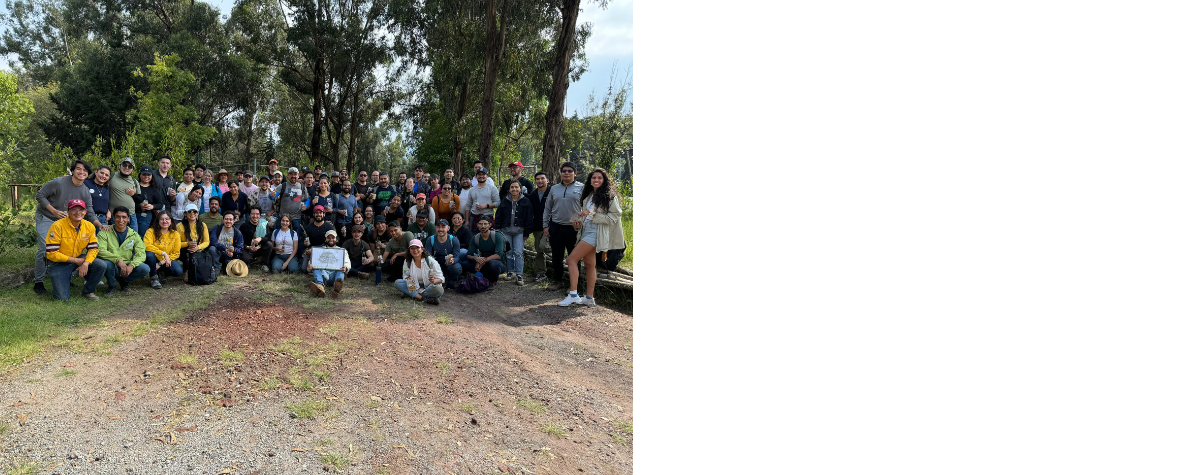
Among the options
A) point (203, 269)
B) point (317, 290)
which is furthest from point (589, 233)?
point (203, 269)

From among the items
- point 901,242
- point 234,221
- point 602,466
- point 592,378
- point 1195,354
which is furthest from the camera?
point 234,221

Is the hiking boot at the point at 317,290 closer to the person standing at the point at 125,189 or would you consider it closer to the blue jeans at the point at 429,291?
the blue jeans at the point at 429,291

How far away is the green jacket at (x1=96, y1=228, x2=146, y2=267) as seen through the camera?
444 centimetres

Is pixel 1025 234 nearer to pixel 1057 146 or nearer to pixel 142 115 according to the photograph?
pixel 1057 146

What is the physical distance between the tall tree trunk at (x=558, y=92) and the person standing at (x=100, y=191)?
342 centimetres

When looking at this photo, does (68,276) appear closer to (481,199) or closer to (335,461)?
(481,199)

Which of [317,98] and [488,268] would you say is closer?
[488,268]

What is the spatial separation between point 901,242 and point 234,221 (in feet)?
19.2

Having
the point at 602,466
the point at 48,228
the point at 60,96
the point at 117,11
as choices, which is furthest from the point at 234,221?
the point at 117,11

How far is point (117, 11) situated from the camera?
14172mm

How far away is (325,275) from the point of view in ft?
16.3

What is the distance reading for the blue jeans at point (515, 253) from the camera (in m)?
5.33

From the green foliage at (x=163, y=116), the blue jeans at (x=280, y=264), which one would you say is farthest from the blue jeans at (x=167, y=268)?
the green foliage at (x=163, y=116)

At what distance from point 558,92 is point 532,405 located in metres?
4.46
